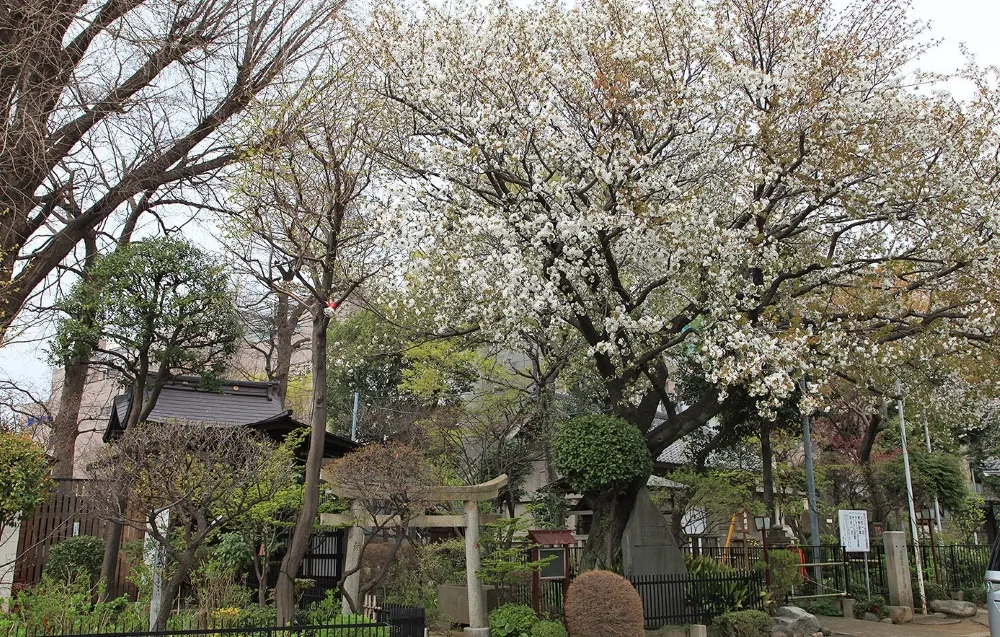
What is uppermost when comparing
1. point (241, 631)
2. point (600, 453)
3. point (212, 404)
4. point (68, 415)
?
point (212, 404)

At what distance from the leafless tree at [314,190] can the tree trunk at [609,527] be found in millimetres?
5578

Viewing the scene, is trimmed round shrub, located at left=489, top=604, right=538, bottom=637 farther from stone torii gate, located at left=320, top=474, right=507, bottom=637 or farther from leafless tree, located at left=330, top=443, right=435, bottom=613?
leafless tree, located at left=330, top=443, right=435, bottom=613

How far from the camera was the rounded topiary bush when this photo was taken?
1085 centimetres

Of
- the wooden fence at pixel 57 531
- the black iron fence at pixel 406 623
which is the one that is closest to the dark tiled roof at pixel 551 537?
the black iron fence at pixel 406 623

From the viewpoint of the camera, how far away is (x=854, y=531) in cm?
1609

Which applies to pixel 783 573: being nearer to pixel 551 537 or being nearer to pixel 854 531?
pixel 854 531

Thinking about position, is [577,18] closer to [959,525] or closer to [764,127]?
[764,127]

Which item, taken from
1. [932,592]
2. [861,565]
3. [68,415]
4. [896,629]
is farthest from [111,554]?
[932,592]

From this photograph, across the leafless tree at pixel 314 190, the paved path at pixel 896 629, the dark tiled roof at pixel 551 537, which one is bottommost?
the paved path at pixel 896 629

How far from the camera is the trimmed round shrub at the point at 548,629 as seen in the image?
1092 centimetres

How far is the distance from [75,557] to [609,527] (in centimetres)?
957

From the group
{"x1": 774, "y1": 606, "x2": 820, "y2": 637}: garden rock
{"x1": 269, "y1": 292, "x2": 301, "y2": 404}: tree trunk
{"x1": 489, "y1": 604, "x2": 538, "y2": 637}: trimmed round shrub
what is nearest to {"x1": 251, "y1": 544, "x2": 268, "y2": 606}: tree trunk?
{"x1": 489, "y1": 604, "x2": 538, "y2": 637}: trimmed round shrub

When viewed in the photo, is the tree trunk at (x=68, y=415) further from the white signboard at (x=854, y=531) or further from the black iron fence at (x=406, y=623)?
the white signboard at (x=854, y=531)

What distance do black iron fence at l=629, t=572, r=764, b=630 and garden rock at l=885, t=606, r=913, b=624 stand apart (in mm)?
3636
